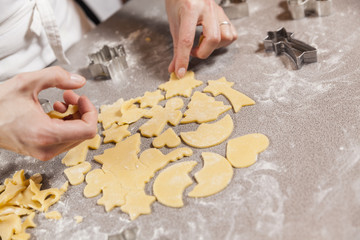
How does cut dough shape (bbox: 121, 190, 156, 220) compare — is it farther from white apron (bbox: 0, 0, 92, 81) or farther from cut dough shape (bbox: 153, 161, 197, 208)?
white apron (bbox: 0, 0, 92, 81)

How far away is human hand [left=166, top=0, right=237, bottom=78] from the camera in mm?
1420

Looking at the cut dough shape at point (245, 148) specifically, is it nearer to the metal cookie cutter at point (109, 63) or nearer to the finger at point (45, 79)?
the finger at point (45, 79)

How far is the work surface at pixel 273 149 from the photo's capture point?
0.89m

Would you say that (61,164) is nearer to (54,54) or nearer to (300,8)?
(54,54)

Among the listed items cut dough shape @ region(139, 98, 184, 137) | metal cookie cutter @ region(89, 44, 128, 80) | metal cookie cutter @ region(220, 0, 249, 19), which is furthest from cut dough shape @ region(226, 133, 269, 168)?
metal cookie cutter @ region(220, 0, 249, 19)

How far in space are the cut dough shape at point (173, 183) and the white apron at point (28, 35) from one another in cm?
87

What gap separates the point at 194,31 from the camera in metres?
1.43

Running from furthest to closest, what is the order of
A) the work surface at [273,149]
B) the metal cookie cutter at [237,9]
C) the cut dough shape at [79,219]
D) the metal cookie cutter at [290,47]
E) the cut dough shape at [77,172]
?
1. the metal cookie cutter at [237,9]
2. the metal cookie cutter at [290,47]
3. the cut dough shape at [77,172]
4. the cut dough shape at [79,219]
5. the work surface at [273,149]

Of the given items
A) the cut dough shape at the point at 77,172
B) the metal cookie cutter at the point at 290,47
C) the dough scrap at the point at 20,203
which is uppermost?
the dough scrap at the point at 20,203

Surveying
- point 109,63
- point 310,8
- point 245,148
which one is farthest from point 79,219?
point 310,8

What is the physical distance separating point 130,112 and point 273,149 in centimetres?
55

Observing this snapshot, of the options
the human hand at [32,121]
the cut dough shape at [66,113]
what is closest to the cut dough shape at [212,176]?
the human hand at [32,121]

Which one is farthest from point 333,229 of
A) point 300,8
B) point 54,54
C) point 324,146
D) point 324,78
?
point 54,54

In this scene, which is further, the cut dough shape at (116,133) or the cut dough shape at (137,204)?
the cut dough shape at (116,133)
